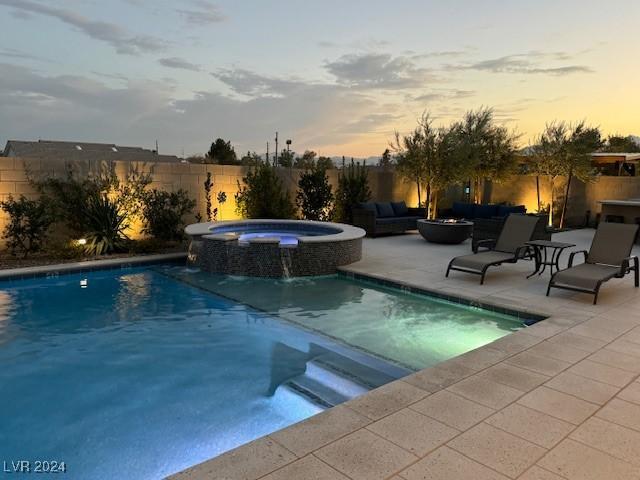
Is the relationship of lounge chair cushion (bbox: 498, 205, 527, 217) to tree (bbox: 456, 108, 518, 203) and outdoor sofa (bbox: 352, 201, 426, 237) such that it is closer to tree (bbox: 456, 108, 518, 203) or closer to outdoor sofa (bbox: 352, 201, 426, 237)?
outdoor sofa (bbox: 352, 201, 426, 237)

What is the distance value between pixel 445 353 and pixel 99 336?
3.83 meters

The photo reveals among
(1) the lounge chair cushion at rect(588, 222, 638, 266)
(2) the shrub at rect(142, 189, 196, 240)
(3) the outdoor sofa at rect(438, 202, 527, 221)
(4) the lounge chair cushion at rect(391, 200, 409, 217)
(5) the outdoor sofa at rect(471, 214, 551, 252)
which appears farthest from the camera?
(4) the lounge chair cushion at rect(391, 200, 409, 217)

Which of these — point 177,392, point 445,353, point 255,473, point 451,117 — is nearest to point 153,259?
point 177,392

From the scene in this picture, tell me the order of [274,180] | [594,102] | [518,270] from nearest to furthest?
[518,270], [274,180], [594,102]

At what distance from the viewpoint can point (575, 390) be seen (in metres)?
3.25

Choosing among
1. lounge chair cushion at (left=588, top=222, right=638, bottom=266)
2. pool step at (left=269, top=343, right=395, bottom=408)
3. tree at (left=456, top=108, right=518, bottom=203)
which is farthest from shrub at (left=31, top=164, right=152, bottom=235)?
tree at (left=456, top=108, right=518, bottom=203)

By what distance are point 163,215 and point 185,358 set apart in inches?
259

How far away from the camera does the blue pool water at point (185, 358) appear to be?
3111mm

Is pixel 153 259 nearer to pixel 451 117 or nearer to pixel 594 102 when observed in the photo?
pixel 451 117

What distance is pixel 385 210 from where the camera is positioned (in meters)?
13.0

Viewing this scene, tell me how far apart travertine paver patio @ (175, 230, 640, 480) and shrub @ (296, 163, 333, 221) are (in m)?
9.30

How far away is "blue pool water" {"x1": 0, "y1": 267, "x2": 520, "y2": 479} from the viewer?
3.11 metres

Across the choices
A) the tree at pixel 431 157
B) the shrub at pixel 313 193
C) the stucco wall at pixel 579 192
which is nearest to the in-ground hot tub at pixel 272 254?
the shrub at pixel 313 193

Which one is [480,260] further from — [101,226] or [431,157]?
[101,226]
